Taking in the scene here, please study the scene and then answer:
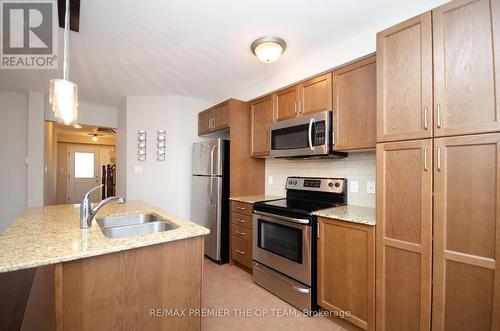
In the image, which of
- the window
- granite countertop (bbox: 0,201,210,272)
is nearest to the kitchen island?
granite countertop (bbox: 0,201,210,272)

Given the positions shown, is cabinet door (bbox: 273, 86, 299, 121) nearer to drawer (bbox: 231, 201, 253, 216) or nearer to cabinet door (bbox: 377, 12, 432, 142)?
cabinet door (bbox: 377, 12, 432, 142)

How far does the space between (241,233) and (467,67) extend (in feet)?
7.98

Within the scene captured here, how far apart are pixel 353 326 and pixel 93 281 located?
72.3 inches

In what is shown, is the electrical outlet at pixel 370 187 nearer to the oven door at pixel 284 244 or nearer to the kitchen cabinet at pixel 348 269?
the kitchen cabinet at pixel 348 269

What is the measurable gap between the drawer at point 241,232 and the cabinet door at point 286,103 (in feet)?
4.51

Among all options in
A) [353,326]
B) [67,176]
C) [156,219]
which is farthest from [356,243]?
[67,176]

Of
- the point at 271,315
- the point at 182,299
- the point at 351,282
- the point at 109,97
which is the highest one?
the point at 109,97

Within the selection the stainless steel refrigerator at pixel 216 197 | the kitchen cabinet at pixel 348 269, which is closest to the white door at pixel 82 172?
the stainless steel refrigerator at pixel 216 197

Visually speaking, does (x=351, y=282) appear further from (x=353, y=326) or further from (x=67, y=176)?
(x=67, y=176)

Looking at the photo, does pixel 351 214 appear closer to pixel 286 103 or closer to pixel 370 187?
pixel 370 187

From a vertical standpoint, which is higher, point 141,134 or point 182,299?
point 141,134

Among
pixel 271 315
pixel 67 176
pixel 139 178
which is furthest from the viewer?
pixel 67 176

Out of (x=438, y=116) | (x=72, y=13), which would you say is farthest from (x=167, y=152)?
(x=438, y=116)

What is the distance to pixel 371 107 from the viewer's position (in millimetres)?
1906
